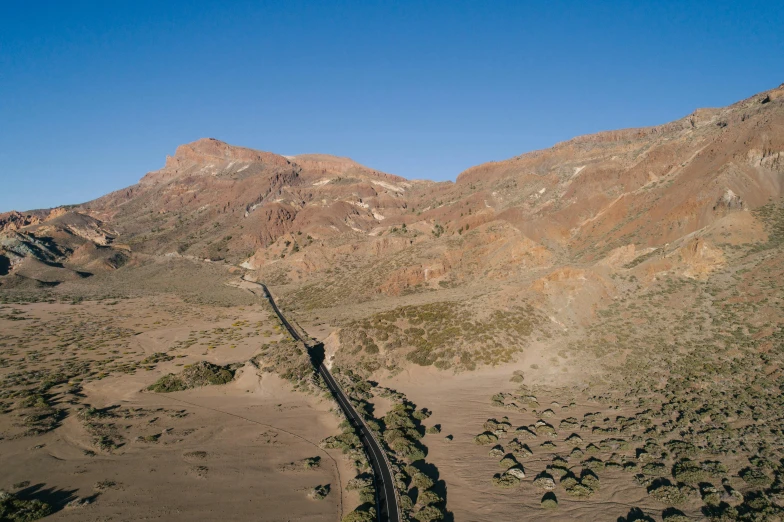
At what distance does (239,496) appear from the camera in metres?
17.6

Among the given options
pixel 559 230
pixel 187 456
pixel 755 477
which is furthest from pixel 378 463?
pixel 559 230

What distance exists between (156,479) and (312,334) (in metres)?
28.4

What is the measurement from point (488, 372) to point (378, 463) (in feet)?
49.3

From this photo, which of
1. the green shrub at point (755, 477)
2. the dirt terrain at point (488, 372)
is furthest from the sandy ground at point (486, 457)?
the green shrub at point (755, 477)

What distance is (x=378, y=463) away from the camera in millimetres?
20344

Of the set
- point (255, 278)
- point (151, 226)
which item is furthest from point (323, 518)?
point (151, 226)

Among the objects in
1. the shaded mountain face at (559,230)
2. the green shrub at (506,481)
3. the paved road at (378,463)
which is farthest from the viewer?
the shaded mountain face at (559,230)

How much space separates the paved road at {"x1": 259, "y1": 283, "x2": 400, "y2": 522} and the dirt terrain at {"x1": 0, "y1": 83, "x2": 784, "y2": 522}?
1.97 feet

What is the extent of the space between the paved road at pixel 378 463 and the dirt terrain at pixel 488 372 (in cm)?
60

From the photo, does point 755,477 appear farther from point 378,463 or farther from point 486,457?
point 378,463

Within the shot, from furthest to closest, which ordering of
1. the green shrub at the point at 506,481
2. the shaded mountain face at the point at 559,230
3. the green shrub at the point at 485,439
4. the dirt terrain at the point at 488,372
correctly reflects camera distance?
1. the shaded mountain face at the point at 559,230
2. the green shrub at the point at 485,439
3. the green shrub at the point at 506,481
4. the dirt terrain at the point at 488,372

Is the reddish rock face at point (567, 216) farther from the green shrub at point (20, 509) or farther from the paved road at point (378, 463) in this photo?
the green shrub at point (20, 509)

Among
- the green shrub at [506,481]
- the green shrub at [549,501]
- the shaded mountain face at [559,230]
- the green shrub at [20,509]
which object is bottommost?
the green shrub at [549,501]

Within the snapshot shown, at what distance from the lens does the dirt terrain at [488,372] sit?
17688 millimetres
